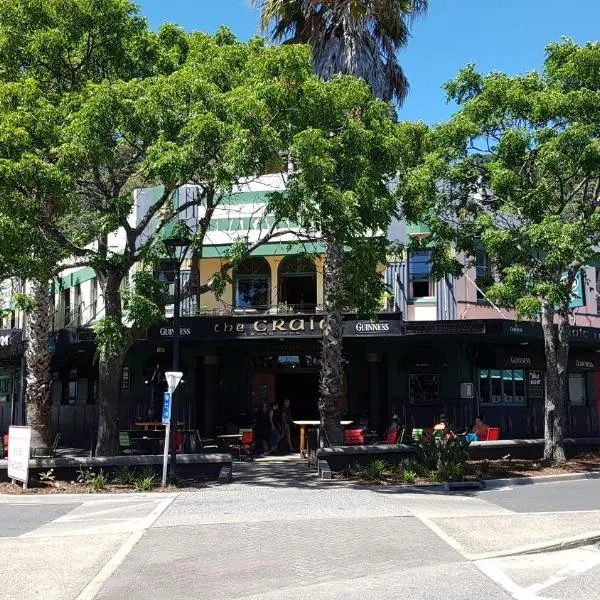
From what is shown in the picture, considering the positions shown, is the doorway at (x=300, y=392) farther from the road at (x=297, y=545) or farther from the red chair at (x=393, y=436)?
the road at (x=297, y=545)

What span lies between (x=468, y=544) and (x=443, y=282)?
45.8 feet

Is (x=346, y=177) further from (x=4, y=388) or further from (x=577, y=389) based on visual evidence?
(x=4, y=388)

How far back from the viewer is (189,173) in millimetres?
14289

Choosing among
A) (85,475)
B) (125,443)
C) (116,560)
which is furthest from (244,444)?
(116,560)

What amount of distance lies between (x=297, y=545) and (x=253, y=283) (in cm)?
1542

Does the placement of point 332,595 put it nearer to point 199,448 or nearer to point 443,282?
point 199,448

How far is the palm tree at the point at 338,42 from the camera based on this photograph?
18.6 metres

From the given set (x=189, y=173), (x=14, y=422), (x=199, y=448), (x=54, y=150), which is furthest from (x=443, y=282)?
(x=14, y=422)

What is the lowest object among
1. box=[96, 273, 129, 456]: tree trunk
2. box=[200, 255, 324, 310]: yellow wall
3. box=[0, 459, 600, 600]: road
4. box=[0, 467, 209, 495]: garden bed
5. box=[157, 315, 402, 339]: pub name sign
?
box=[0, 459, 600, 600]: road

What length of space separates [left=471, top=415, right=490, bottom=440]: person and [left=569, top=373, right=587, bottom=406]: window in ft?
21.9

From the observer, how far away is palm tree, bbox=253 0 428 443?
1864 cm

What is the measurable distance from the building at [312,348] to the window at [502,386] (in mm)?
34

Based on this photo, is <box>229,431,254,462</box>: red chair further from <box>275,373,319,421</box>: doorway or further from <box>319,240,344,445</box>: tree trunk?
<box>275,373,319,421</box>: doorway

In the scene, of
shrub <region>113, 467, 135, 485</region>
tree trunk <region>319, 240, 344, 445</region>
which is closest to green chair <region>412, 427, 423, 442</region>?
tree trunk <region>319, 240, 344, 445</region>
